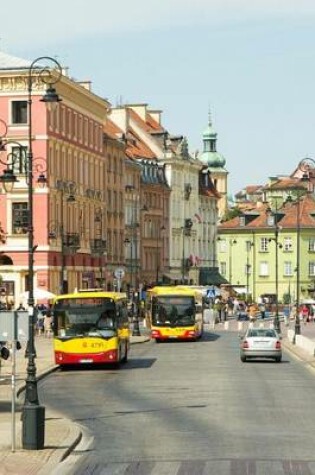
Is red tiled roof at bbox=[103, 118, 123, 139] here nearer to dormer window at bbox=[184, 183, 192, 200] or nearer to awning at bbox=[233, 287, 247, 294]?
dormer window at bbox=[184, 183, 192, 200]

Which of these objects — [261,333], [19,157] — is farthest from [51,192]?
[19,157]

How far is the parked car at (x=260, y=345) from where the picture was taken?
5362cm

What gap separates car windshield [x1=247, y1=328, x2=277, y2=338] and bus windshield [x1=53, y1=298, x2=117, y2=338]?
279 inches

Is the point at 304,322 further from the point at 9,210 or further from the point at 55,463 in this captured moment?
the point at 55,463

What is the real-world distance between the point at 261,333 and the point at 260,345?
557 millimetres

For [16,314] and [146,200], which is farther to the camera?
[146,200]

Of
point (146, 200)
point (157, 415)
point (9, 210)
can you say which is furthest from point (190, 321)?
point (146, 200)

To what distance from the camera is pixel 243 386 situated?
40.7 meters

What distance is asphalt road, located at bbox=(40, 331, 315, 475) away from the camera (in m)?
23.1

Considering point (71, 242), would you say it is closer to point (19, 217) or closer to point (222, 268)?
point (19, 217)

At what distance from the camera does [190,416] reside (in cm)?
3152

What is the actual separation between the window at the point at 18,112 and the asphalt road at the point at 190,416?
123 feet

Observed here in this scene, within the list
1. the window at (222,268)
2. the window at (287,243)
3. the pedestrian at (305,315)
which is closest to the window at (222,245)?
the window at (222,268)

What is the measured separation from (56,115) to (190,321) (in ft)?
81.9
